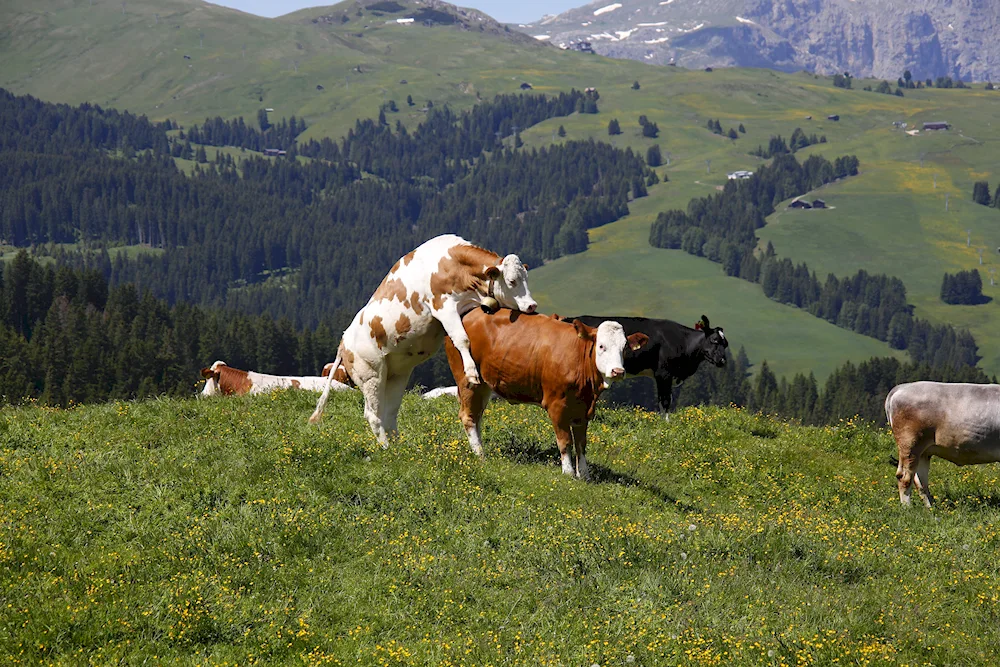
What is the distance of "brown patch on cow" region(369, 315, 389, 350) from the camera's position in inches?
710

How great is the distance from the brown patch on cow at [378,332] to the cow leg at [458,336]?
1191mm

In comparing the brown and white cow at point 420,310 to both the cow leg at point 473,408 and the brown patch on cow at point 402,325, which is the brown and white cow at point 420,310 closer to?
the brown patch on cow at point 402,325

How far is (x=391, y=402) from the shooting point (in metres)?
18.9

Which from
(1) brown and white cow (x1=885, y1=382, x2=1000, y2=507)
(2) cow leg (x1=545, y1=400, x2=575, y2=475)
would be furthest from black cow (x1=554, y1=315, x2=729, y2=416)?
(2) cow leg (x1=545, y1=400, x2=575, y2=475)

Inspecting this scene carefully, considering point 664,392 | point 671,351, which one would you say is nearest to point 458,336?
point 664,392

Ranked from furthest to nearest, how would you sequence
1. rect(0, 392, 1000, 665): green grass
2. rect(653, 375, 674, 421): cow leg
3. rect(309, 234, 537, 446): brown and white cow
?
rect(653, 375, 674, 421): cow leg, rect(309, 234, 537, 446): brown and white cow, rect(0, 392, 1000, 665): green grass

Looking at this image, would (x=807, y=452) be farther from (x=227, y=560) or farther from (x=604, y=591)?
(x=227, y=560)

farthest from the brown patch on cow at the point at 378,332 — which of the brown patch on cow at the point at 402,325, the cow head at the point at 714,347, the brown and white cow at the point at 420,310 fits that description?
the cow head at the point at 714,347

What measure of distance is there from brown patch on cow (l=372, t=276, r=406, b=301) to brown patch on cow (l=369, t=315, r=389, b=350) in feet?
1.29

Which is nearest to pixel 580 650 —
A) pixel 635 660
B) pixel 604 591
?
pixel 635 660

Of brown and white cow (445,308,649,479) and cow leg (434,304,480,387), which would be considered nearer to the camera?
cow leg (434,304,480,387)

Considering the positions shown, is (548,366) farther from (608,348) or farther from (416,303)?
(416,303)

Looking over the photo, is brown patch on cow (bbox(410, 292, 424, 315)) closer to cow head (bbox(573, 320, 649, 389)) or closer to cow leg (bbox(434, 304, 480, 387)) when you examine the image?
cow leg (bbox(434, 304, 480, 387))

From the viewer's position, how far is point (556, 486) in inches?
682
